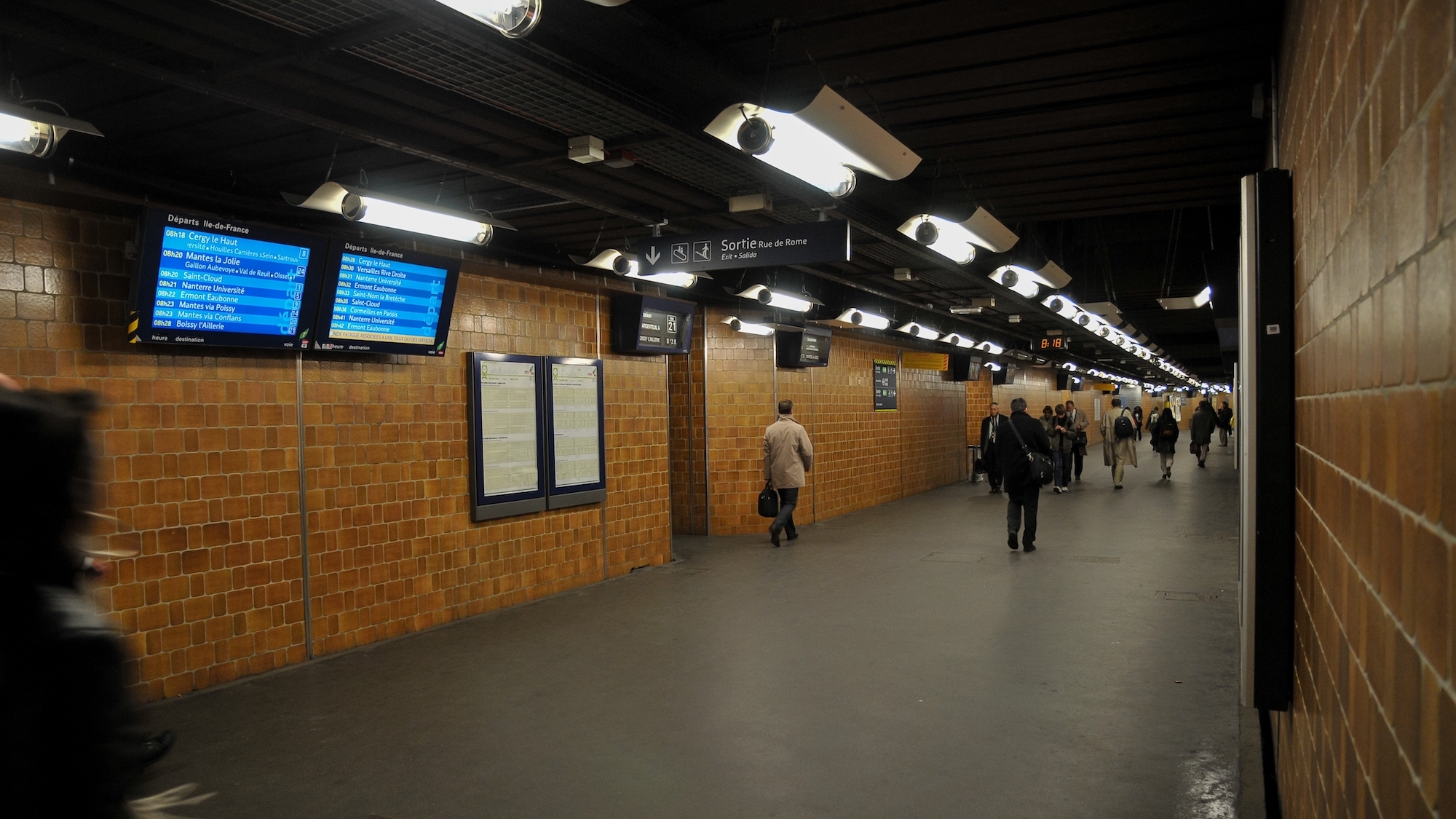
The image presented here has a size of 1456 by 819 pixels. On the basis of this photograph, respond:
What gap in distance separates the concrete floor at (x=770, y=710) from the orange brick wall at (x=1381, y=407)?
199cm

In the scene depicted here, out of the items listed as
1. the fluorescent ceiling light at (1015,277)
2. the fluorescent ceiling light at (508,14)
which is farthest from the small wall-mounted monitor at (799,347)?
the fluorescent ceiling light at (508,14)

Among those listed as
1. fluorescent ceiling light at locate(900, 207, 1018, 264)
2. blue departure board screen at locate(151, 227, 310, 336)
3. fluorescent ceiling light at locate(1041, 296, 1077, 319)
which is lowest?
blue departure board screen at locate(151, 227, 310, 336)

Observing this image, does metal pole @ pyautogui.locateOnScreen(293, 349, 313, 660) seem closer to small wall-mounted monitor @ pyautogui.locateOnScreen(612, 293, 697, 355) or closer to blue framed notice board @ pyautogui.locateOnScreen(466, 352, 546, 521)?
blue framed notice board @ pyautogui.locateOnScreen(466, 352, 546, 521)

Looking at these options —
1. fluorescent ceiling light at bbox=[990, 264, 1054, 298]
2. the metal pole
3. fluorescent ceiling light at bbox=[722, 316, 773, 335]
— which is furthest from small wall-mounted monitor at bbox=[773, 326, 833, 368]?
the metal pole

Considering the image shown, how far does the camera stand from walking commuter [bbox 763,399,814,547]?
10.4m

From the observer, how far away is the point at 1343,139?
1557 mm

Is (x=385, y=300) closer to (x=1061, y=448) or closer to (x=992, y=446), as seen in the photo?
(x=992, y=446)

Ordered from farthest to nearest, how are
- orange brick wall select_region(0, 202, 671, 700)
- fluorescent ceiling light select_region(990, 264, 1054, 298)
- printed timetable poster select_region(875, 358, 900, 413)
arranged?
printed timetable poster select_region(875, 358, 900, 413), fluorescent ceiling light select_region(990, 264, 1054, 298), orange brick wall select_region(0, 202, 671, 700)

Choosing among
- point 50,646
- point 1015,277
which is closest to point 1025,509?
point 1015,277

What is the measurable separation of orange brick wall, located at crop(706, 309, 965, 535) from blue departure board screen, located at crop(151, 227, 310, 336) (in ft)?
20.4

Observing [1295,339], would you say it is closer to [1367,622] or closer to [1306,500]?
[1306,500]

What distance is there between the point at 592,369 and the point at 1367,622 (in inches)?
295

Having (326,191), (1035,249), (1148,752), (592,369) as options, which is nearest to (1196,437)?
(1035,249)

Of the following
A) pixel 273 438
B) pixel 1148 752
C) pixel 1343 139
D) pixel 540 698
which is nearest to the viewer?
pixel 1343 139
